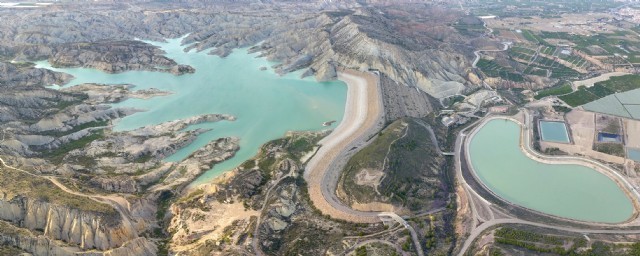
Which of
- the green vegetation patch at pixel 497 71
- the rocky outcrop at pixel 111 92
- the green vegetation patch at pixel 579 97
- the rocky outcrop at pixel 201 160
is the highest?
the green vegetation patch at pixel 497 71

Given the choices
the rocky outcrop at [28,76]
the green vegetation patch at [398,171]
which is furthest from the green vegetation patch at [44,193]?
the rocky outcrop at [28,76]

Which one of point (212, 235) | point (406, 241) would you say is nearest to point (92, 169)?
point (212, 235)

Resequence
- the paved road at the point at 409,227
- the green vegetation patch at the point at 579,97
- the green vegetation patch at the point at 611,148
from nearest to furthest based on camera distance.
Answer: the paved road at the point at 409,227, the green vegetation patch at the point at 611,148, the green vegetation patch at the point at 579,97

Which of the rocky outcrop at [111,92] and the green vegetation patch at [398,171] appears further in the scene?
the rocky outcrop at [111,92]

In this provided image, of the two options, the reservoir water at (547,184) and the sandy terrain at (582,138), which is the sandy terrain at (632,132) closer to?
the sandy terrain at (582,138)

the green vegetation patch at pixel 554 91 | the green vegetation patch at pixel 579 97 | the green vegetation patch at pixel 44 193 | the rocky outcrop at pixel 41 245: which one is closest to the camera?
the rocky outcrop at pixel 41 245

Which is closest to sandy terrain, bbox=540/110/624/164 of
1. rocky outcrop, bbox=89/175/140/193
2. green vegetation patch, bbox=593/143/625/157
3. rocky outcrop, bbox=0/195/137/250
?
green vegetation patch, bbox=593/143/625/157

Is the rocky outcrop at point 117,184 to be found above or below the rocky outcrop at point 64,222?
below

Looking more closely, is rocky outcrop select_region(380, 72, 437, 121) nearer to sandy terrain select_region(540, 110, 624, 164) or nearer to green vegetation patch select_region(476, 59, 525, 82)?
sandy terrain select_region(540, 110, 624, 164)
